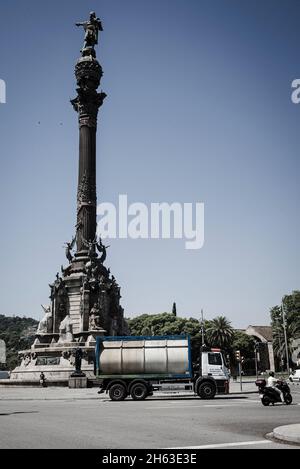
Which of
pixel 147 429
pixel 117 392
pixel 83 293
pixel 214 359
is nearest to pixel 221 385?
pixel 214 359

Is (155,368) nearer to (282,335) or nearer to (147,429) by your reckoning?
(147,429)

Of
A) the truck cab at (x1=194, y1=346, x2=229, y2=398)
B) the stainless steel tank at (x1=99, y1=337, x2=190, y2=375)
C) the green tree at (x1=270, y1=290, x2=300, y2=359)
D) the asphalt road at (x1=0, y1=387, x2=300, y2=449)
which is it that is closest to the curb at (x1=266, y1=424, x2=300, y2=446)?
the asphalt road at (x1=0, y1=387, x2=300, y2=449)

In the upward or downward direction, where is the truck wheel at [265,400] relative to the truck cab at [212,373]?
downward

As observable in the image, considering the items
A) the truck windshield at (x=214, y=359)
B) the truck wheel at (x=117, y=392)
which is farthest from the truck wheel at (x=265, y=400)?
the truck wheel at (x=117, y=392)

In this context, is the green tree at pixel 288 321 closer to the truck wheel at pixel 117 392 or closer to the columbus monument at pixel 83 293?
the columbus monument at pixel 83 293

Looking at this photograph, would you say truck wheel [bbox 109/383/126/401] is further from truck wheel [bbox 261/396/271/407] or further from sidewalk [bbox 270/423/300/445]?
sidewalk [bbox 270/423/300/445]

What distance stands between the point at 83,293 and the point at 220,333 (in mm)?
49855

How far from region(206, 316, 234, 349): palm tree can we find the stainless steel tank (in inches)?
2643

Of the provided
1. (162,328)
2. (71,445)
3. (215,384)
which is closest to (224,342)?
(162,328)

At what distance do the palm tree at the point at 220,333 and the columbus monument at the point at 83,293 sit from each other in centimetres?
4107

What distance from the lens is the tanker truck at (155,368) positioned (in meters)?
27.2

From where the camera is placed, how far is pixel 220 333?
9325 centimetres

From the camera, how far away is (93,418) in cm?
1703
